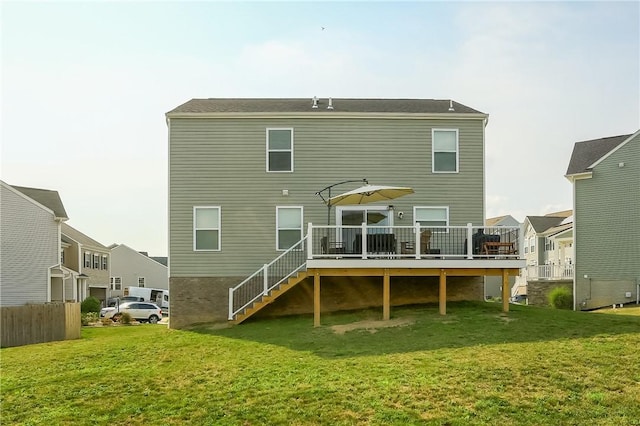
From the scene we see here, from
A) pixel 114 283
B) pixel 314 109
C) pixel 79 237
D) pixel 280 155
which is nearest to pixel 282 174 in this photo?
pixel 280 155

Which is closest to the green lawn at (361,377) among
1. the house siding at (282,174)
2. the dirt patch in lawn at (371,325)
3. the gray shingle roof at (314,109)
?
the dirt patch in lawn at (371,325)

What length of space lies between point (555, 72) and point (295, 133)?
8763mm

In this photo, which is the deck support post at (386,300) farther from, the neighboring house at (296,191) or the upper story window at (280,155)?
the upper story window at (280,155)

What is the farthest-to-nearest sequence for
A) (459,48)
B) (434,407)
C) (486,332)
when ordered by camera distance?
(459,48)
(486,332)
(434,407)

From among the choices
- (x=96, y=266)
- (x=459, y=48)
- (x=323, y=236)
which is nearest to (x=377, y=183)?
(x=323, y=236)

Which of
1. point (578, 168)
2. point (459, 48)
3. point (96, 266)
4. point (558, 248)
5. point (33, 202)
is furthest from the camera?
point (96, 266)

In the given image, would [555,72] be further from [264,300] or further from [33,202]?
[33,202]

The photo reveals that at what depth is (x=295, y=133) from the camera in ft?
62.4

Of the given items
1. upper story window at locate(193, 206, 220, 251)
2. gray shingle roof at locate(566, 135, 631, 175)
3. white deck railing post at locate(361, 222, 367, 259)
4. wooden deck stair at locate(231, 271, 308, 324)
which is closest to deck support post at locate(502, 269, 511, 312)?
white deck railing post at locate(361, 222, 367, 259)

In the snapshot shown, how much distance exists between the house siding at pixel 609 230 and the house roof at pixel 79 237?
31709 mm

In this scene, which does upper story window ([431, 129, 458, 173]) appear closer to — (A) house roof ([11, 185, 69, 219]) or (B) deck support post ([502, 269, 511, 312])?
(B) deck support post ([502, 269, 511, 312])

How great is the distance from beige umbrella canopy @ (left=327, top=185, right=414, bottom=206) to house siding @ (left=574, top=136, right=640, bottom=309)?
13307mm

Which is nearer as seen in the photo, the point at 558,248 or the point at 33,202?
the point at 33,202

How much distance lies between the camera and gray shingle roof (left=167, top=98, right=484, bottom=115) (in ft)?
63.1
